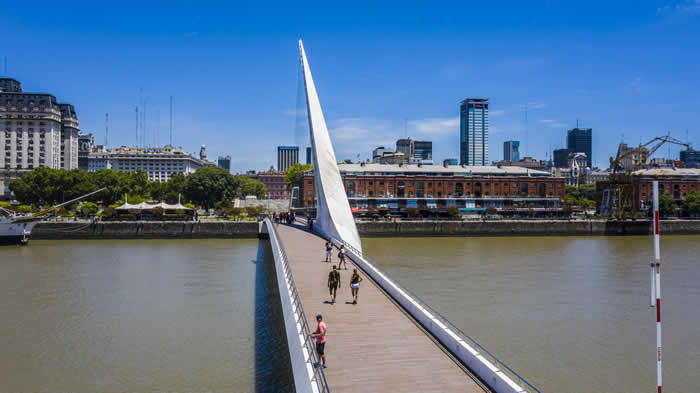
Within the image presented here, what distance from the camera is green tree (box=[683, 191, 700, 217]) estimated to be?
74688mm

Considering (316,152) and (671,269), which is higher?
(316,152)

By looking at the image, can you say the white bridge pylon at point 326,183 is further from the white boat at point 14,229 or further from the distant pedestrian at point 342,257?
the white boat at point 14,229

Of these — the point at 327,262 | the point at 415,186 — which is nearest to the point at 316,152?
the point at 327,262

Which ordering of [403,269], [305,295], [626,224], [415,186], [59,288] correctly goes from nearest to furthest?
1. [305,295]
2. [59,288]
3. [403,269]
4. [626,224]
5. [415,186]

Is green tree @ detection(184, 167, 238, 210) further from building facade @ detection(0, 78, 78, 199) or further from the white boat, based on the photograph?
building facade @ detection(0, 78, 78, 199)

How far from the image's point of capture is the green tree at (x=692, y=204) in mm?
74688

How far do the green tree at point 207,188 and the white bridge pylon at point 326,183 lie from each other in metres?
44.3

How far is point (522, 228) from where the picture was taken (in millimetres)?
58281

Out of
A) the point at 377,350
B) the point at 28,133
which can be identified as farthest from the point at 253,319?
the point at 28,133

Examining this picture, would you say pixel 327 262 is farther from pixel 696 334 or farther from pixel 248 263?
pixel 696 334

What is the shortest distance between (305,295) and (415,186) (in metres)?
56.6

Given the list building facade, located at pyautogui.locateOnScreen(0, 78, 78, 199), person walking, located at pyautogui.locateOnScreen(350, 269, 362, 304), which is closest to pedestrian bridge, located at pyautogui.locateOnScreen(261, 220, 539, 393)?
person walking, located at pyautogui.locateOnScreen(350, 269, 362, 304)

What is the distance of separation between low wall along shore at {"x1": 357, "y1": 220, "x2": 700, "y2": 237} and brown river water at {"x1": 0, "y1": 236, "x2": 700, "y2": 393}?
18.7 metres

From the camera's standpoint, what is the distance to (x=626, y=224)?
60844 millimetres
